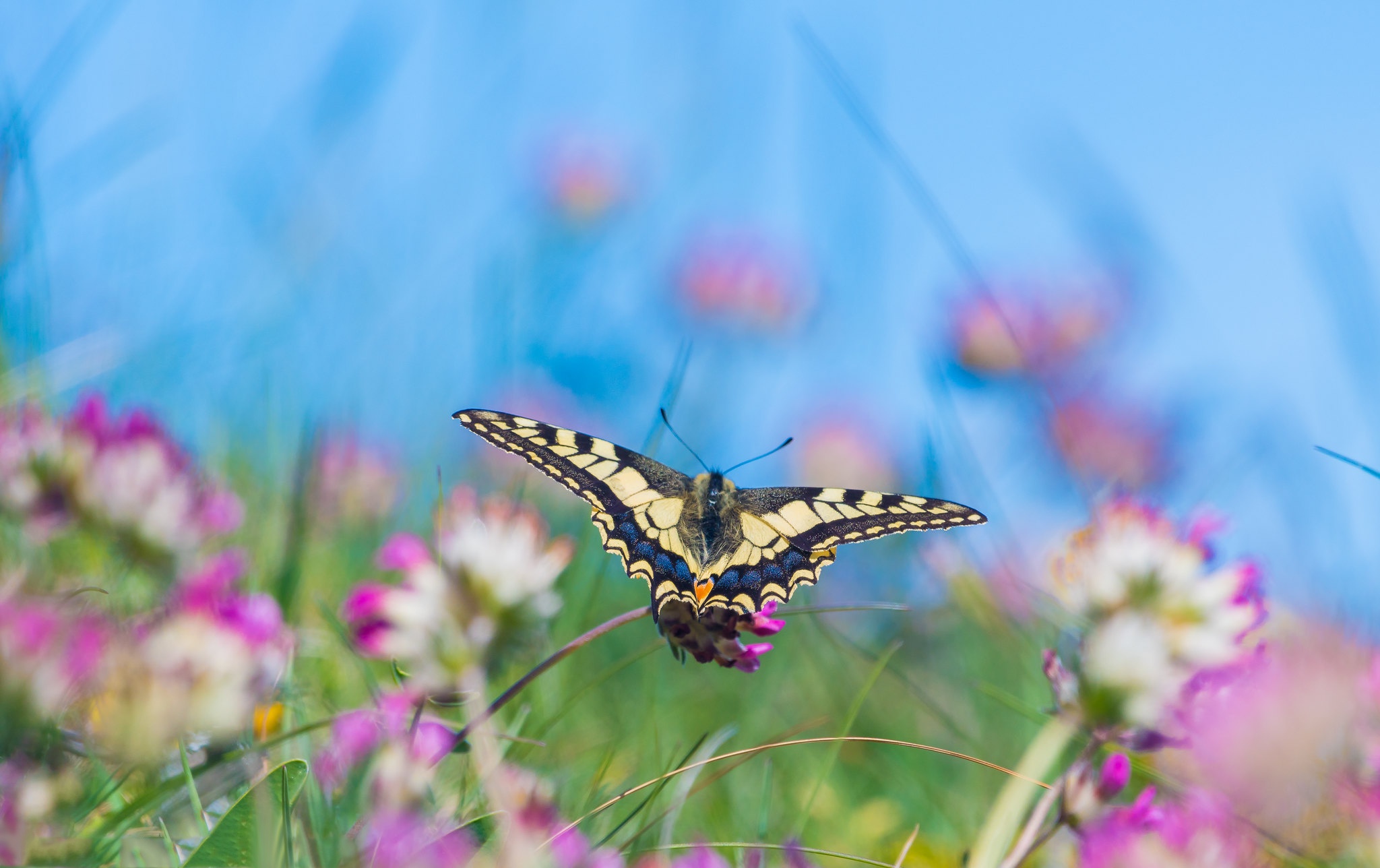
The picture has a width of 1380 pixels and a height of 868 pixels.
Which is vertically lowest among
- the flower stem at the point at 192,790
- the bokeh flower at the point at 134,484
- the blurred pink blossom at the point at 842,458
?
the blurred pink blossom at the point at 842,458

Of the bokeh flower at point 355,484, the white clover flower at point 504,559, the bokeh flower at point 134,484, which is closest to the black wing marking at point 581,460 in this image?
the white clover flower at point 504,559

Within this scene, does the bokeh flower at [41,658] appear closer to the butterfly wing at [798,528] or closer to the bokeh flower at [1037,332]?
the butterfly wing at [798,528]

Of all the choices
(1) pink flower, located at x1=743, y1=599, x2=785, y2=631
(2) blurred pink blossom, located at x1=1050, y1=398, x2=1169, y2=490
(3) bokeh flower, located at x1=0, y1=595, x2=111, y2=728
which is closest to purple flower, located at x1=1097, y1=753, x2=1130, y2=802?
(1) pink flower, located at x1=743, y1=599, x2=785, y2=631

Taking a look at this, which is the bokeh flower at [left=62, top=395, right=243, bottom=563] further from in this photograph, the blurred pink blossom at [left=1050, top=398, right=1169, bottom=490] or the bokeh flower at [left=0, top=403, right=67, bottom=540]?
the blurred pink blossom at [left=1050, top=398, right=1169, bottom=490]

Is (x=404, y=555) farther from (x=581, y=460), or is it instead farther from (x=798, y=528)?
(x=798, y=528)

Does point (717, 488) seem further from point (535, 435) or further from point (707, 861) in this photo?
point (707, 861)

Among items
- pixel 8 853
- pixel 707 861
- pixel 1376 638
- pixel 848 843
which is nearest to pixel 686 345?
pixel 707 861
